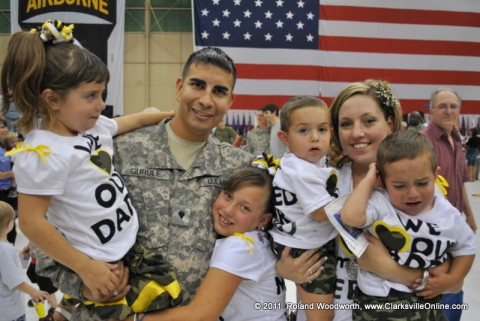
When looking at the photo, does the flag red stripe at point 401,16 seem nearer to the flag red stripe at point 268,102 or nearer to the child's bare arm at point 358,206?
the flag red stripe at point 268,102

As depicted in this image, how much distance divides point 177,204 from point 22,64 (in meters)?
0.76

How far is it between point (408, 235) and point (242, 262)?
2.07 feet

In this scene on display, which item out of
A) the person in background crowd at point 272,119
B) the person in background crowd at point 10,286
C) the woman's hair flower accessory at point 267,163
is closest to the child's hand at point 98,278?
the woman's hair flower accessory at point 267,163

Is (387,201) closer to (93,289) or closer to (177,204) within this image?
(177,204)

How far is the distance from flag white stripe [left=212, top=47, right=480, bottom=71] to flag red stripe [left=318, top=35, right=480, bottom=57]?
0.10 metres

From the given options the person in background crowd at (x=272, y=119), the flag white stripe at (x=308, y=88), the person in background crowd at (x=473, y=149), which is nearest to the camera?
the person in background crowd at (x=272, y=119)

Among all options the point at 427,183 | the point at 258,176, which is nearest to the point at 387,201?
the point at 427,183

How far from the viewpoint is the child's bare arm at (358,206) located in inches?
64.5

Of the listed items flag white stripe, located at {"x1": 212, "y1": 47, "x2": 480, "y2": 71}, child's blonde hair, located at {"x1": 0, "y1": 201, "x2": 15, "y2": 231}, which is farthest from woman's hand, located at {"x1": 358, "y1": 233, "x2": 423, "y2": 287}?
flag white stripe, located at {"x1": 212, "y1": 47, "x2": 480, "y2": 71}

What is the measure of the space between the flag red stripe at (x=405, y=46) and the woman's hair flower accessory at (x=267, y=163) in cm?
916

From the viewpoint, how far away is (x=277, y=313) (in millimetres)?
1834

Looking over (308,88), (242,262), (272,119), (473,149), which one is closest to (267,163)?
(242,262)

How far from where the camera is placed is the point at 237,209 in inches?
70.4

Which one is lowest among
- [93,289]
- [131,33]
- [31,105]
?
[93,289]
